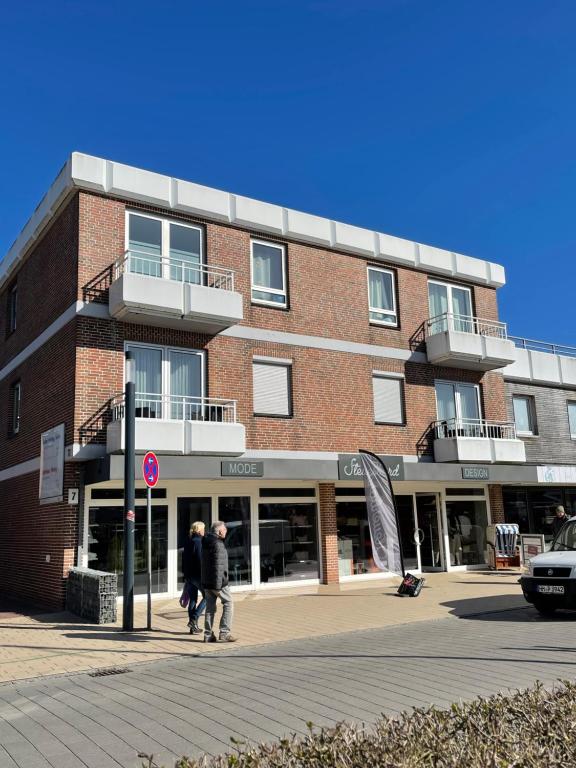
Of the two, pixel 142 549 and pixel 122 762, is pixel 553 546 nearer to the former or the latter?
pixel 142 549

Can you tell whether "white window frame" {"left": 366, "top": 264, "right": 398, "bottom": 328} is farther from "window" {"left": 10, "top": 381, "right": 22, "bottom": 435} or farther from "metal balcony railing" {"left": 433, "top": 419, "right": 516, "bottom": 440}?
"window" {"left": 10, "top": 381, "right": 22, "bottom": 435}

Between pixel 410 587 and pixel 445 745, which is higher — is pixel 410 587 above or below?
below

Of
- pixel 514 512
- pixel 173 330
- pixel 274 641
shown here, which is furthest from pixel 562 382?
pixel 274 641

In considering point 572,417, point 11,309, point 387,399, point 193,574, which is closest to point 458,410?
point 387,399

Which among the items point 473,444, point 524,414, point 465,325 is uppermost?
point 465,325

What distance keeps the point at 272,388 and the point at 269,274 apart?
3128 millimetres

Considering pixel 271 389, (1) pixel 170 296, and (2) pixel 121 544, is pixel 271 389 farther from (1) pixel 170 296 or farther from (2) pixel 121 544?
(2) pixel 121 544

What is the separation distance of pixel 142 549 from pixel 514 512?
1387cm

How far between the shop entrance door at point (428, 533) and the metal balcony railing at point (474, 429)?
1999mm

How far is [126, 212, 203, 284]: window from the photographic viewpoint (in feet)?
53.5

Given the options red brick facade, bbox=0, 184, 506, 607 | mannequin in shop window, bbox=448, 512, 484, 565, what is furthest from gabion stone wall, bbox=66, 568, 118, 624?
mannequin in shop window, bbox=448, 512, 484, 565

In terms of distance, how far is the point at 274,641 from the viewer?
10523 mm

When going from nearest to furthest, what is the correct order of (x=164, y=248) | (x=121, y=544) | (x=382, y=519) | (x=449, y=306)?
(x=382, y=519) < (x=121, y=544) < (x=164, y=248) < (x=449, y=306)

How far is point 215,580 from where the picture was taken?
1027cm
